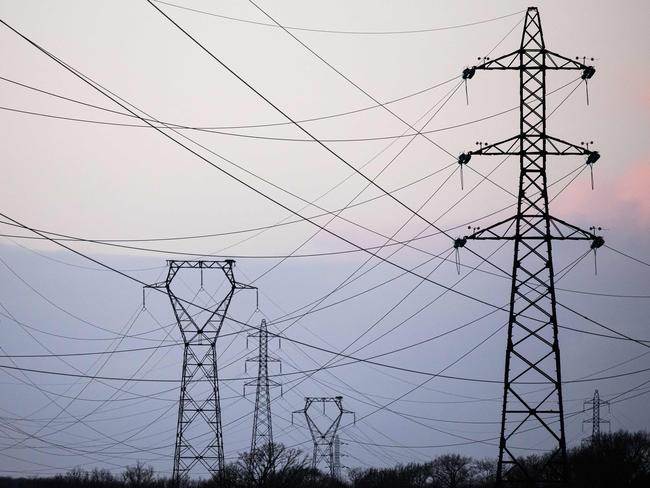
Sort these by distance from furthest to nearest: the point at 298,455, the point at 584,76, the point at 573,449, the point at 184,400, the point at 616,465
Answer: the point at 573,449 < the point at 616,465 < the point at 298,455 < the point at 184,400 < the point at 584,76

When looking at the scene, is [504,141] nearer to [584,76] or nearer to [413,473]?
[584,76]

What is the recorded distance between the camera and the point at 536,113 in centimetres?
3108

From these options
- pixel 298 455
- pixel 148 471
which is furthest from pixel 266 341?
pixel 148 471

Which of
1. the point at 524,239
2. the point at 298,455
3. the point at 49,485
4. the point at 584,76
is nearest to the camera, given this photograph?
the point at 524,239

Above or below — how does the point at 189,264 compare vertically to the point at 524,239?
→ above

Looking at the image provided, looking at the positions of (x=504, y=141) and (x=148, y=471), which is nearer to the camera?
(x=504, y=141)

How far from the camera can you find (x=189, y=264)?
154 ft

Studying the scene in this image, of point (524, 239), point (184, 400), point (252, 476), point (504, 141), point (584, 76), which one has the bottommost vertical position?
point (252, 476)

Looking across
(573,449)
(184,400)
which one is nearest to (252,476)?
(184,400)

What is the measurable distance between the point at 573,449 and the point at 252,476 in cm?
4163

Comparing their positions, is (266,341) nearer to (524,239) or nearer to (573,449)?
(573,449)

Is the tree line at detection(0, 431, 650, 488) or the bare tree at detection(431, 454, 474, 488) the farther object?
the bare tree at detection(431, 454, 474, 488)

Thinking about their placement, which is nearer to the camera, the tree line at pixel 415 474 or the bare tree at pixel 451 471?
the tree line at pixel 415 474

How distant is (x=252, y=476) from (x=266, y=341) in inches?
910
